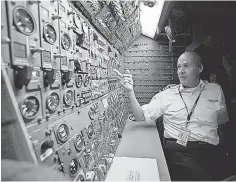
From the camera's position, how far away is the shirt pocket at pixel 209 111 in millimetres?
2250

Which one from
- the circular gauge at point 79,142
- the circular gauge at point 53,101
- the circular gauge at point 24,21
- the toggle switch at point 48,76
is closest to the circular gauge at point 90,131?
the circular gauge at point 79,142

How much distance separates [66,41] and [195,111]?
1.83m

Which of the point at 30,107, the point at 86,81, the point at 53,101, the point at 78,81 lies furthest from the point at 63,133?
the point at 86,81

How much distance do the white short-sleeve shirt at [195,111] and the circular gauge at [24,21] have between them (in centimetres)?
198

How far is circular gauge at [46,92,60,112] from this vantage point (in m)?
0.98

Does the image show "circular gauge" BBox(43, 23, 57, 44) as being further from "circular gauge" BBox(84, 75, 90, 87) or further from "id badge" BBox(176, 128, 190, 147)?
"id badge" BBox(176, 128, 190, 147)

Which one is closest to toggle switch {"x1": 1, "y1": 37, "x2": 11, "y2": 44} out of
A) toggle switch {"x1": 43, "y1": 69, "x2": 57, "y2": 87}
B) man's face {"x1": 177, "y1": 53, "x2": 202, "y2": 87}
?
toggle switch {"x1": 43, "y1": 69, "x2": 57, "y2": 87}

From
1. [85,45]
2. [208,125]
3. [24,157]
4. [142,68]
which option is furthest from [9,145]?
[142,68]

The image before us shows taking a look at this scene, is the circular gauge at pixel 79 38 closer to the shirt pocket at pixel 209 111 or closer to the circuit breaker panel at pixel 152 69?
the shirt pocket at pixel 209 111

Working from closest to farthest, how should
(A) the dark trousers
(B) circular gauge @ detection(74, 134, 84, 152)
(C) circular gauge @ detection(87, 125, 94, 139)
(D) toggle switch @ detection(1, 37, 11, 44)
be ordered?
(D) toggle switch @ detection(1, 37, 11, 44) → (B) circular gauge @ detection(74, 134, 84, 152) → (C) circular gauge @ detection(87, 125, 94, 139) → (A) the dark trousers

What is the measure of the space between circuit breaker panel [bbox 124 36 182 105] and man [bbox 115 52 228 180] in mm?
1738

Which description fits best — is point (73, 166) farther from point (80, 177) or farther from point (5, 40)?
point (5, 40)

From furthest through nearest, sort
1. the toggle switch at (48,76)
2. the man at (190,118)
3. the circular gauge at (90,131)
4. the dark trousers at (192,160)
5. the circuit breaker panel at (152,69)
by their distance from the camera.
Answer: the circuit breaker panel at (152,69) → the man at (190,118) → the dark trousers at (192,160) → the circular gauge at (90,131) → the toggle switch at (48,76)

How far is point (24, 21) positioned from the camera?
825 mm
